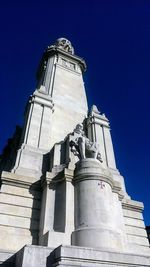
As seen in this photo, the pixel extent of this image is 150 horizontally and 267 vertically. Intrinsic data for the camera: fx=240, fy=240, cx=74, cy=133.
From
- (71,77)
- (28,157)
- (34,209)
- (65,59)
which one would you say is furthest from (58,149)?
(65,59)

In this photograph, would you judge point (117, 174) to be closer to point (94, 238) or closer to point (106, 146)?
point (106, 146)

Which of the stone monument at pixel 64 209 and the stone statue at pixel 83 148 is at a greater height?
the stone statue at pixel 83 148

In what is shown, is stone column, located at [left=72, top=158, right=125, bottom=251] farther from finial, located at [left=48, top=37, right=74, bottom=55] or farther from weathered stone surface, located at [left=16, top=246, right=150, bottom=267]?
finial, located at [left=48, top=37, right=74, bottom=55]

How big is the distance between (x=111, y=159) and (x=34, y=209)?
736cm

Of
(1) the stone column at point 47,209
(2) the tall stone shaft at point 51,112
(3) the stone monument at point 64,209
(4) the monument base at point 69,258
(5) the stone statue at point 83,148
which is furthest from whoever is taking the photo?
(2) the tall stone shaft at point 51,112

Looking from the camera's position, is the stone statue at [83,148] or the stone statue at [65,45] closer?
the stone statue at [83,148]

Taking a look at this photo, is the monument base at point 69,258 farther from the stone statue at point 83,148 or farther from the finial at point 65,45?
the finial at point 65,45

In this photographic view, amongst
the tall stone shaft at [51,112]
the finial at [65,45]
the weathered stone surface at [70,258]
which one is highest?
the finial at [65,45]

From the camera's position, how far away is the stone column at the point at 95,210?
10.4 metres

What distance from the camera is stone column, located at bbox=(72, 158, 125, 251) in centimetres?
1040


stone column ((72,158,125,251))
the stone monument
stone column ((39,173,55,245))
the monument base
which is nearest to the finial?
the stone monument

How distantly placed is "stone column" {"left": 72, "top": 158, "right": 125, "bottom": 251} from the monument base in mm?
1439

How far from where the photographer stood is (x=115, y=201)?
13281 millimetres

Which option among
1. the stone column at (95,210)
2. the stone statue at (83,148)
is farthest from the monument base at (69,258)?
the stone statue at (83,148)
